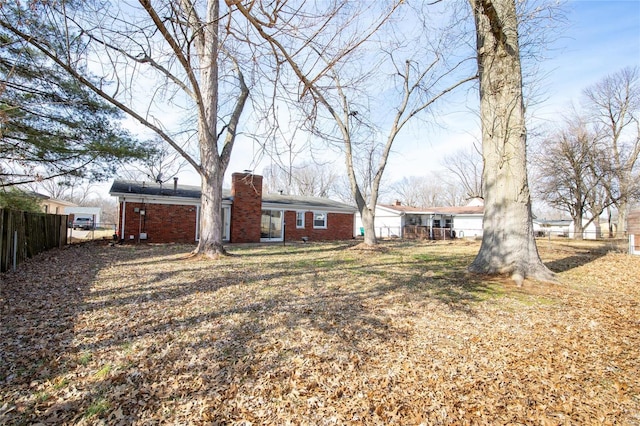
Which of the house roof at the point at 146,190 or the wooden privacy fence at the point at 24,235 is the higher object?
the house roof at the point at 146,190

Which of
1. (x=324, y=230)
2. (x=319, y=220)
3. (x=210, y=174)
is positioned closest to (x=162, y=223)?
(x=210, y=174)

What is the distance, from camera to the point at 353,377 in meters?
3.02

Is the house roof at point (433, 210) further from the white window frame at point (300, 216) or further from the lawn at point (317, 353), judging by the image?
the lawn at point (317, 353)

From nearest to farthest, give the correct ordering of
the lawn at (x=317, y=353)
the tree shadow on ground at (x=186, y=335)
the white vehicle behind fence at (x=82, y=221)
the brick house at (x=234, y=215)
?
the lawn at (x=317, y=353)
the tree shadow on ground at (x=186, y=335)
the brick house at (x=234, y=215)
the white vehicle behind fence at (x=82, y=221)

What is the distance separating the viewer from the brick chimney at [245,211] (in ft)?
57.3

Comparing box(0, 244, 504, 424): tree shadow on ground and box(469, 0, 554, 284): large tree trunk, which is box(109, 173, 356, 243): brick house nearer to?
box(0, 244, 504, 424): tree shadow on ground

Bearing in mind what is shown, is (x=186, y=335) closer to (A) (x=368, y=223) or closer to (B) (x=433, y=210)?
(A) (x=368, y=223)

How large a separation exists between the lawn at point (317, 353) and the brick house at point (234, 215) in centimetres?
877

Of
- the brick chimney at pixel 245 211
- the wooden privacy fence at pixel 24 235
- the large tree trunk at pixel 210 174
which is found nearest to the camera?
the wooden privacy fence at pixel 24 235

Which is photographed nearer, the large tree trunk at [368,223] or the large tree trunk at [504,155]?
the large tree trunk at [504,155]

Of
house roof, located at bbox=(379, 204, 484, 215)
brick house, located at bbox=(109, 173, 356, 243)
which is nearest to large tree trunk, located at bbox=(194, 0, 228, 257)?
brick house, located at bbox=(109, 173, 356, 243)

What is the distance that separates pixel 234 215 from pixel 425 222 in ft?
64.5

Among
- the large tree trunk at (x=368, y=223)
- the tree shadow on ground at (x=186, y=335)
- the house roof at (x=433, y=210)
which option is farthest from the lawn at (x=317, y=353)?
the house roof at (x=433, y=210)

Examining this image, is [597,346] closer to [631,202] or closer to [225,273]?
[225,273]
